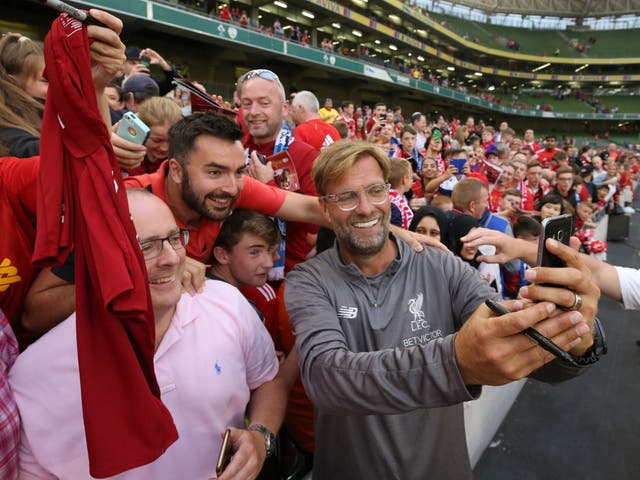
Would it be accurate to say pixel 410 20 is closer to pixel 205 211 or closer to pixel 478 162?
pixel 478 162

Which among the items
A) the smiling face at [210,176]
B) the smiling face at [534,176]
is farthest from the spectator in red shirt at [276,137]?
the smiling face at [534,176]

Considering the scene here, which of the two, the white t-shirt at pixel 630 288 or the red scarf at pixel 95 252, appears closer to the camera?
the red scarf at pixel 95 252

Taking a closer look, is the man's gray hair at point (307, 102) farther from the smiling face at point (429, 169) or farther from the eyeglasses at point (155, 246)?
the eyeglasses at point (155, 246)

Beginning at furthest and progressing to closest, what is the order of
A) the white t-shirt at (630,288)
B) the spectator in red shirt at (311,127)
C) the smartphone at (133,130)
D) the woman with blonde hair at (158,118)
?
1. the spectator in red shirt at (311,127)
2. the woman with blonde hair at (158,118)
3. the white t-shirt at (630,288)
4. the smartphone at (133,130)

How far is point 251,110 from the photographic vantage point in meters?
2.68

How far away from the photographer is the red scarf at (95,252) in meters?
0.88

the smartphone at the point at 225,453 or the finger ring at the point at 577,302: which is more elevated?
the finger ring at the point at 577,302

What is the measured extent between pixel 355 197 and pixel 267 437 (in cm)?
98

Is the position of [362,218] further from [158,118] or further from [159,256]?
[158,118]

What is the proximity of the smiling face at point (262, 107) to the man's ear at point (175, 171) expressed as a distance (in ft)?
3.09

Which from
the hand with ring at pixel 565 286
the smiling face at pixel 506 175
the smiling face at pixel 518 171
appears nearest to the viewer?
the hand with ring at pixel 565 286

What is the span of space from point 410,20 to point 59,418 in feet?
115

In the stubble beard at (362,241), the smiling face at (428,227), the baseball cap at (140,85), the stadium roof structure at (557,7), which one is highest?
the stadium roof structure at (557,7)

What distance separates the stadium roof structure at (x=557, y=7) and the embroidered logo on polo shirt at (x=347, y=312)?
47.6 m
